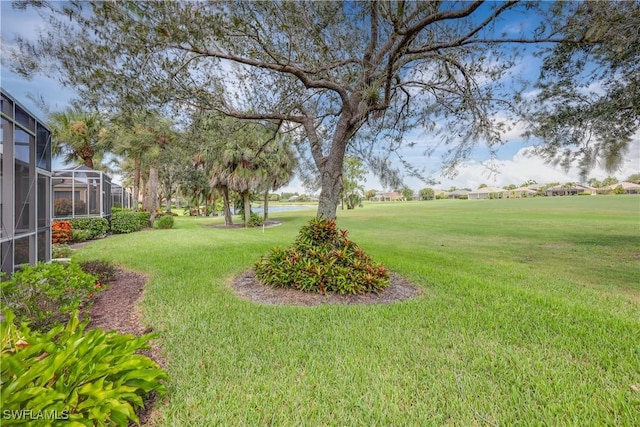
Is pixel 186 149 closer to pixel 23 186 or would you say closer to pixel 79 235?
pixel 23 186

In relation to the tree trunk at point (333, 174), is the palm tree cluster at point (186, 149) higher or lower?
higher

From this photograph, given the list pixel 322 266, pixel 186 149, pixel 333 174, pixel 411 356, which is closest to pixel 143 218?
pixel 186 149

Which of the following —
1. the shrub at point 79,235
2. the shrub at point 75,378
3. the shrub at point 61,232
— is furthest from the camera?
the shrub at point 79,235

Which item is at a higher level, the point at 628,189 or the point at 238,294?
the point at 628,189

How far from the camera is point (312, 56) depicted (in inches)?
199

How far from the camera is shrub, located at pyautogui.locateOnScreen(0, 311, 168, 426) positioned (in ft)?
5.46

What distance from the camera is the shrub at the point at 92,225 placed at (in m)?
12.9

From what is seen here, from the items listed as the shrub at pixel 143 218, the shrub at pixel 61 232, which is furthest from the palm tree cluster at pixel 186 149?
the shrub at pixel 61 232

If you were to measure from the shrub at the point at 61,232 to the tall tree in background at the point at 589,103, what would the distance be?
16.1 metres

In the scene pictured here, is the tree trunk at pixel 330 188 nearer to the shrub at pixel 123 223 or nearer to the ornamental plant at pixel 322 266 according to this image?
the ornamental plant at pixel 322 266

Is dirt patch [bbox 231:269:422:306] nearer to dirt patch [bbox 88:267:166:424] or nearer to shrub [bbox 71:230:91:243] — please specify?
dirt patch [bbox 88:267:166:424]

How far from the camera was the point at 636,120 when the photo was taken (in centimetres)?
691

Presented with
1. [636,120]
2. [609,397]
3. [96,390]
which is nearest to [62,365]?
[96,390]

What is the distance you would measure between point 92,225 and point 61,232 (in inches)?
86.0
